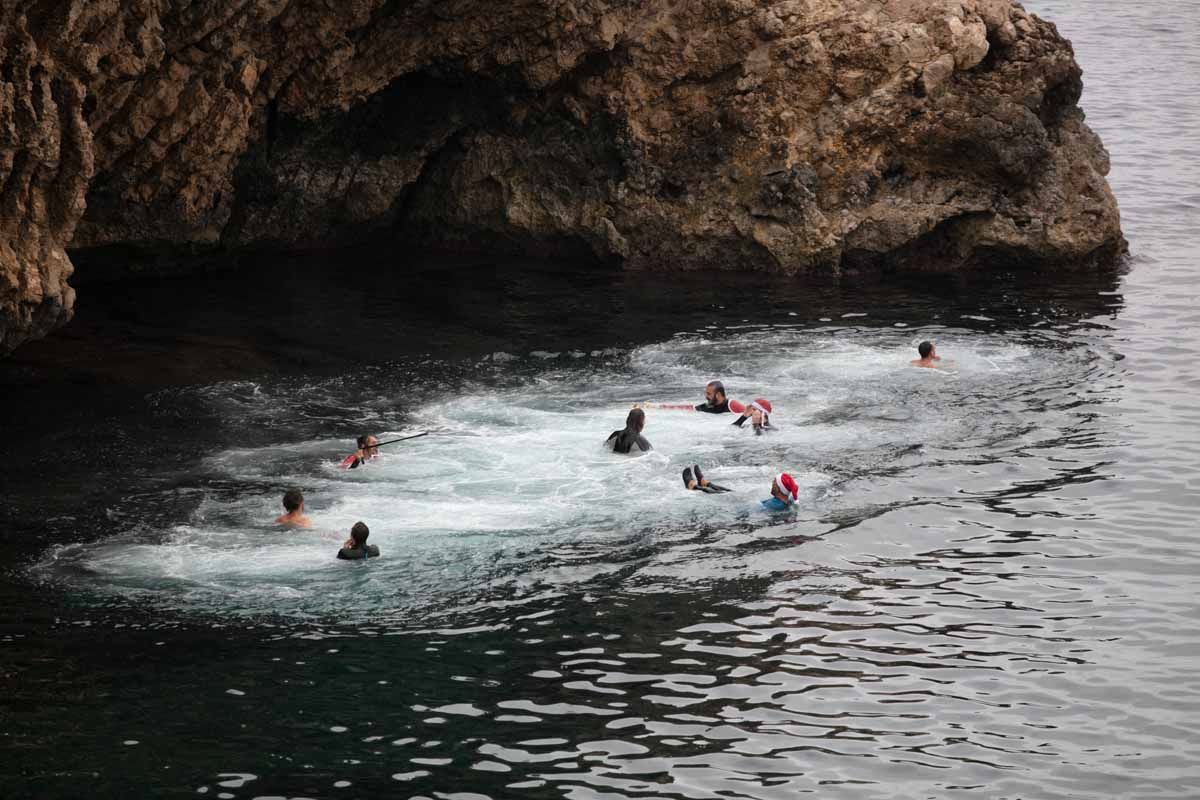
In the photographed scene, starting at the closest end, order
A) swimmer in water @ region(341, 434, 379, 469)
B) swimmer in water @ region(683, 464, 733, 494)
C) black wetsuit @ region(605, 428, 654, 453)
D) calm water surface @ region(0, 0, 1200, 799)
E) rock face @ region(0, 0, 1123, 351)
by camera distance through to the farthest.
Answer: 1. calm water surface @ region(0, 0, 1200, 799)
2. swimmer in water @ region(683, 464, 733, 494)
3. swimmer in water @ region(341, 434, 379, 469)
4. black wetsuit @ region(605, 428, 654, 453)
5. rock face @ region(0, 0, 1123, 351)

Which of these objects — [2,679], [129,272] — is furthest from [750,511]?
[129,272]

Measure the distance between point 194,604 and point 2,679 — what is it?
2324mm

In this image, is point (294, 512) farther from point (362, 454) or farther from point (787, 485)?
point (787, 485)

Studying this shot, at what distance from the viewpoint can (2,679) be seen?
14.2 meters

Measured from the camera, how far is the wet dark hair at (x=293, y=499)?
58.3 feet

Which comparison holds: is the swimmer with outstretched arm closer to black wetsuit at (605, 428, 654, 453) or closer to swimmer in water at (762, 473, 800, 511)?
black wetsuit at (605, 428, 654, 453)

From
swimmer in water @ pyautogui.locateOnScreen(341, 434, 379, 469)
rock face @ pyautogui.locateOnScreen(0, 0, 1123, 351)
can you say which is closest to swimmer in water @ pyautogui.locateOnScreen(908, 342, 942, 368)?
rock face @ pyautogui.locateOnScreen(0, 0, 1123, 351)

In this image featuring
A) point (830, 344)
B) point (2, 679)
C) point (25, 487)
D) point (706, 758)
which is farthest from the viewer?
point (830, 344)

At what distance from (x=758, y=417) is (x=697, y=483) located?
2.62 metres

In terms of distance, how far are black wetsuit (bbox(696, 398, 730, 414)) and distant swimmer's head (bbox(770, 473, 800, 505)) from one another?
12.2 feet

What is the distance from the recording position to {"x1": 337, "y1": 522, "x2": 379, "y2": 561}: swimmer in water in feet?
56.1

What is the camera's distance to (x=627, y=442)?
824 inches

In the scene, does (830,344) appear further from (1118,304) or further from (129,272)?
(129,272)

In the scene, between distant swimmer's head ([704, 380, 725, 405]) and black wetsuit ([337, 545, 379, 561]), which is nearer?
black wetsuit ([337, 545, 379, 561])
